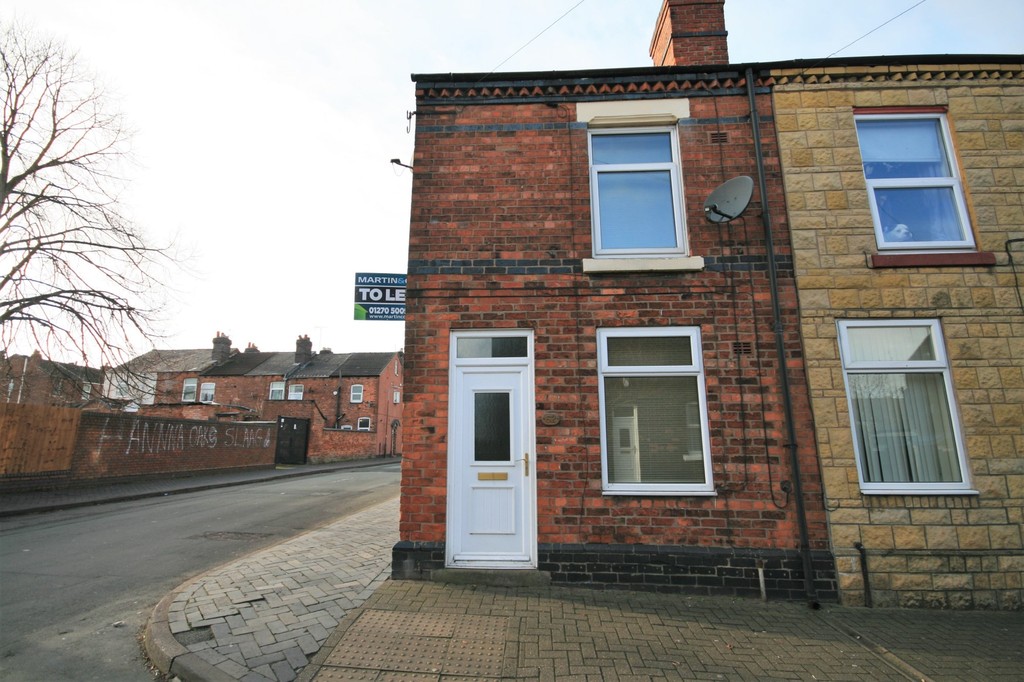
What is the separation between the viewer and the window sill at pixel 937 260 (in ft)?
18.2

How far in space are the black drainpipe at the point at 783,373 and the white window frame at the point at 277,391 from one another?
3715cm

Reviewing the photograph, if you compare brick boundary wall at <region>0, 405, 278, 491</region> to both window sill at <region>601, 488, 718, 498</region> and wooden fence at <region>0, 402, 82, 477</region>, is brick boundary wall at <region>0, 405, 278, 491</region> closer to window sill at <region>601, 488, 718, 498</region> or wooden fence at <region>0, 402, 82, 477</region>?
wooden fence at <region>0, 402, 82, 477</region>

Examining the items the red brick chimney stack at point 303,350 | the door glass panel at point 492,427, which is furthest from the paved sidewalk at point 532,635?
the red brick chimney stack at point 303,350

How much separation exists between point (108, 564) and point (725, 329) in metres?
8.22

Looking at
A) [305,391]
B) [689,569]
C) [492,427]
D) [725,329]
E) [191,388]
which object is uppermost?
[191,388]

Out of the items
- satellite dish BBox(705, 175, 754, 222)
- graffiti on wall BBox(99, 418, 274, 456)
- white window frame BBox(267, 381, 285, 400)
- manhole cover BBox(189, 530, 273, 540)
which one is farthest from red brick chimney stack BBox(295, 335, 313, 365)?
satellite dish BBox(705, 175, 754, 222)

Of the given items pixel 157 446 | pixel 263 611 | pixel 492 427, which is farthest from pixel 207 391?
pixel 492 427

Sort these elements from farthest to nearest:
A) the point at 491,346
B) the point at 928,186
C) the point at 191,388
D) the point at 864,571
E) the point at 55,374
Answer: the point at 191,388 → the point at 55,374 → the point at 928,186 → the point at 491,346 → the point at 864,571

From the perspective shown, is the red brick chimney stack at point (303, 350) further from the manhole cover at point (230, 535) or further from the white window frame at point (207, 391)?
the manhole cover at point (230, 535)

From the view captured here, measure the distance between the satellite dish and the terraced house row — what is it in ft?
0.11

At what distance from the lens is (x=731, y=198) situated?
5.58 metres

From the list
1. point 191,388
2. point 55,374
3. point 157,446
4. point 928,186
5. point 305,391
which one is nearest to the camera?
point 928,186

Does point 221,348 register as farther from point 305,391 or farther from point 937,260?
point 937,260

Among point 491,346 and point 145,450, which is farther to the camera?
point 145,450
